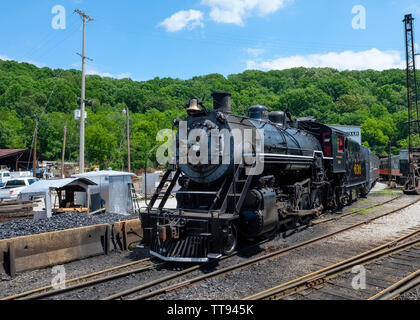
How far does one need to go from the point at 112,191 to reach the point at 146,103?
65317mm

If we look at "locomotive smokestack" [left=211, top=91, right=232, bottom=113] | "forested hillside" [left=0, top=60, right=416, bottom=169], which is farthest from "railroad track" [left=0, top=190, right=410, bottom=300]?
"forested hillside" [left=0, top=60, right=416, bottom=169]

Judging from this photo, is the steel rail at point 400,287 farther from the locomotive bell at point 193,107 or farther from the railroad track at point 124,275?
the locomotive bell at point 193,107

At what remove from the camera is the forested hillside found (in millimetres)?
46719

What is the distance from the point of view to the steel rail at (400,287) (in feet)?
16.7

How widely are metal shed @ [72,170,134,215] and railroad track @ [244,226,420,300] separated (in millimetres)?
11196

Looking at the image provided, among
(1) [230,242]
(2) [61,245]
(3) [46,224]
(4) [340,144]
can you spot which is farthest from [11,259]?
(4) [340,144]

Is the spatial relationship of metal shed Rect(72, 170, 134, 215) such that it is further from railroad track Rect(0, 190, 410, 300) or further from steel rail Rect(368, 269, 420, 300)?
steel rail Rect(368, 269, 420, 300)

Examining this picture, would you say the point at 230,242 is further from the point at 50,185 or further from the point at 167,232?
the point at 50,185

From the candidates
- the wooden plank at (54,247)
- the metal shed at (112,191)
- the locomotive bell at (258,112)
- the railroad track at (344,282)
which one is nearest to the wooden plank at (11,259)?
the wooden plank at (54,247)

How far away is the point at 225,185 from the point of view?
8.37 metres

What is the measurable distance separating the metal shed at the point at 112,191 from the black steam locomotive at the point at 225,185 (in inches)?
278
